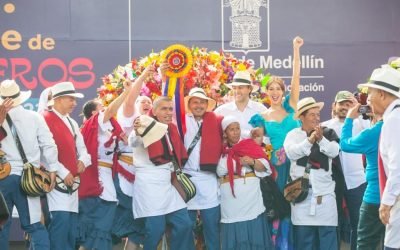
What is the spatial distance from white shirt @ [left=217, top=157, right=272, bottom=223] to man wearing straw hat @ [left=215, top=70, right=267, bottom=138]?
413mm

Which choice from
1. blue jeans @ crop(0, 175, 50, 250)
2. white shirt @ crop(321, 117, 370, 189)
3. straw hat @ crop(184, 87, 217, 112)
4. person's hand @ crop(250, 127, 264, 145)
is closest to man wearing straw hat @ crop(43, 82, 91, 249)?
blue jeans @ crop(0, 175, 50, 250)

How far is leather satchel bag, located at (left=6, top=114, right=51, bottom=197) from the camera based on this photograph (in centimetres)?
751

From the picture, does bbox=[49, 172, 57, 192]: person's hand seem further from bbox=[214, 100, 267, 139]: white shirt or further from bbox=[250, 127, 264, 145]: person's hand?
bbox=[250, 127, 264, 145]: person's hand

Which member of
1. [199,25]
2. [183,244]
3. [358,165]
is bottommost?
[183,244]

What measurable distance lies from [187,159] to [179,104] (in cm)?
55

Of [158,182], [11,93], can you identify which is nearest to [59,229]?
[158,182]

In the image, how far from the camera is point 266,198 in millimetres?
8281

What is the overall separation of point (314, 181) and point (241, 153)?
71cm

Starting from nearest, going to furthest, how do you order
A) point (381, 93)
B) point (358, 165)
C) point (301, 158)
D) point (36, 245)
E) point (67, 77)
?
point (381, 93) < point (36, 245) < point (301, 158) < point (358, 165) < point (67, 77)

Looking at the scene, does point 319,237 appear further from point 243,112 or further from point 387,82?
point 387,82

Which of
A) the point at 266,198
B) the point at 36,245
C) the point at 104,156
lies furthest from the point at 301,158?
the point at 36,245

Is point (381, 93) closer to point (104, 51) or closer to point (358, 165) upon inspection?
point (358, 165)

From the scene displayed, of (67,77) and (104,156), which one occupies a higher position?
(67,77)

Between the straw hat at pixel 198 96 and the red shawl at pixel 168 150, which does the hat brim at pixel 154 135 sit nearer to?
the red shawl at pixel 168 150
